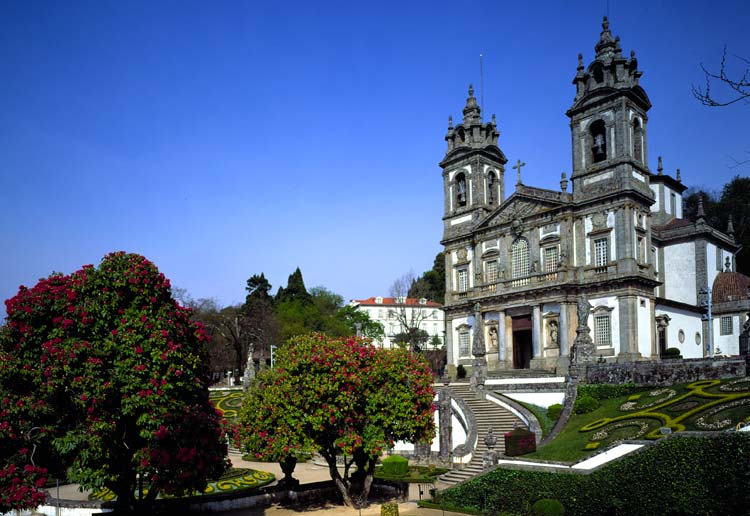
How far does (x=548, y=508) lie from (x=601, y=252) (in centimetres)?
2405

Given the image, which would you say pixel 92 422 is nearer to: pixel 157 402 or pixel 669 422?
pixel 157 402

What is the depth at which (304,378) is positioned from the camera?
19.3m

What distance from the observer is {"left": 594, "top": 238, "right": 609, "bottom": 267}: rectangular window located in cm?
3744

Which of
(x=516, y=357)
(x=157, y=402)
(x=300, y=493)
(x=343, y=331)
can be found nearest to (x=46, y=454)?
(x=157, y=402)

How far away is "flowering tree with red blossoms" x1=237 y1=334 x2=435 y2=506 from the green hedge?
4.55 m

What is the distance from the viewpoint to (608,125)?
38.1 metres

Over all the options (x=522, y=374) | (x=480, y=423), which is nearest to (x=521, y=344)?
(x=522, y=374)

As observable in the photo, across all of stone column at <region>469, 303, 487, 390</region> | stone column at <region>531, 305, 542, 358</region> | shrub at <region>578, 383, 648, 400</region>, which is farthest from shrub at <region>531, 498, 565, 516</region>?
stone column at <region>531, 305, 542, 358</region>

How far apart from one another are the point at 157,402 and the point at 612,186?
1230 inches

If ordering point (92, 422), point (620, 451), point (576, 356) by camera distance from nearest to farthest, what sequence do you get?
point (92, 422)
point (620, 451)
point (576, 356)

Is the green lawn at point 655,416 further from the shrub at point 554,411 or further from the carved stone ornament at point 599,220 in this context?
the carved stone ornament at point 599,220

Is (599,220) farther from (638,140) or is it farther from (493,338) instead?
(493,338)

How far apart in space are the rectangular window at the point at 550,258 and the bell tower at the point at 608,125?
3.70 m

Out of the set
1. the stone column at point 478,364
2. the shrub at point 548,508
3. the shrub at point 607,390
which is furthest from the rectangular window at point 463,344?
the shrub at point 548,508
